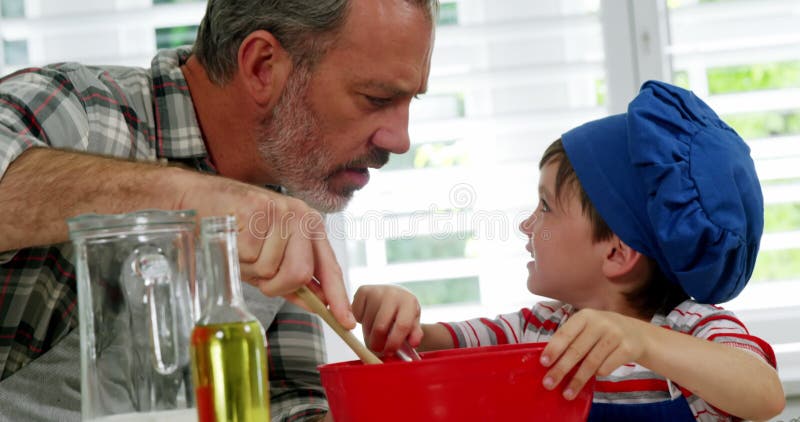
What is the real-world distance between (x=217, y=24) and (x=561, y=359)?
3.70 feet

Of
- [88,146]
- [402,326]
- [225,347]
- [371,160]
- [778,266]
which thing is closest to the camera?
[225,347]

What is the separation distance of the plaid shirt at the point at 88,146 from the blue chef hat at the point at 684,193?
0.56 meters

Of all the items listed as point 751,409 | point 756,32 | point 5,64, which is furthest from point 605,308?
point 5,64

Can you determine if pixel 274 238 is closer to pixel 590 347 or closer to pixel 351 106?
pixel 590 347

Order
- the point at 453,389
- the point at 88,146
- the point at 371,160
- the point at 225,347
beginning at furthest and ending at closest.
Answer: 1. the point at 371,160
2. the point at 88,146
3. the point at 453,389
4. the point at 225,347

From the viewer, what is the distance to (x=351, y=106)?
1622 mm

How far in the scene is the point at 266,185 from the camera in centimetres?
177

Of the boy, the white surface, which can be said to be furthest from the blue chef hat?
the white surface

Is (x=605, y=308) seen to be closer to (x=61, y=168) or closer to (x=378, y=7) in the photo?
(x=378, y=7)

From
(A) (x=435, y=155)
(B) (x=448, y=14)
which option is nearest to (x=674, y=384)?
(A) (x=435, y=155)

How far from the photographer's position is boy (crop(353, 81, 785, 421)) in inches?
42.4

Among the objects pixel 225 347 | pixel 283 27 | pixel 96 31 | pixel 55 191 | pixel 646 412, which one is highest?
pixel 96 31

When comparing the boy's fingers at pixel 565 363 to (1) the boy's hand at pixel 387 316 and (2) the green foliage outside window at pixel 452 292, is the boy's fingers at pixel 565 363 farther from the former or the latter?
(2) the green foliage outside window at pixel 452 292

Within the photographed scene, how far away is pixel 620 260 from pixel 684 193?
0.76ft
